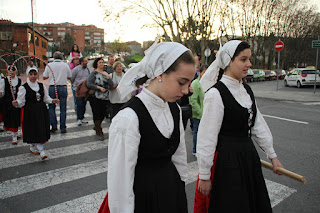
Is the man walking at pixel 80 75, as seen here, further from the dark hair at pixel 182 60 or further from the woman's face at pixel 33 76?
the dark hair at pixel 182 60

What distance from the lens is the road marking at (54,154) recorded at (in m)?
5.29

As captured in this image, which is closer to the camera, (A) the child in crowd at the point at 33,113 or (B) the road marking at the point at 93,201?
(B) the road marking at the point at 93,201

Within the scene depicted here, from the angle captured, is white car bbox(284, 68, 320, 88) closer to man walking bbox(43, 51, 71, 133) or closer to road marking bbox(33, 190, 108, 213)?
man walking bbox(43, 51, 71, 133)

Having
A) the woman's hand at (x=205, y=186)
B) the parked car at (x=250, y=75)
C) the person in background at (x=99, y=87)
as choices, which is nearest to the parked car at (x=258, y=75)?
the parked car at (x=250, y=75)

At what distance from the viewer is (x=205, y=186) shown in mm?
2307

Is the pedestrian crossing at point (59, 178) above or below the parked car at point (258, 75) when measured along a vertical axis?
below

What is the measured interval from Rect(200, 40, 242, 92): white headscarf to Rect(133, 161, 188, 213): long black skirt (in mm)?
1310

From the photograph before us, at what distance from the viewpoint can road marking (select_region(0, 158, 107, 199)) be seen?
4.09 m

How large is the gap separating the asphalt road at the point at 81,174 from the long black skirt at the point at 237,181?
4.52 ft

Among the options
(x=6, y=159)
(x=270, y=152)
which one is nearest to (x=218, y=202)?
(x=270, y=152)

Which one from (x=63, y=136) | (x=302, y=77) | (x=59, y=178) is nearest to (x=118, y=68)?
(x=63, y=136)

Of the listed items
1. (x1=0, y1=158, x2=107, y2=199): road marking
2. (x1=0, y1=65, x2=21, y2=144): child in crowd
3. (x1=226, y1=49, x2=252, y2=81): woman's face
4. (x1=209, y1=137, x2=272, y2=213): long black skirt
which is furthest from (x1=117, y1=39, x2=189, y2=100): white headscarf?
(x1=0, y1=65, x2=21, y2=144): child in crowd

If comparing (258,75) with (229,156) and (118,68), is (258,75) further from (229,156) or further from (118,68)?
(229,156)

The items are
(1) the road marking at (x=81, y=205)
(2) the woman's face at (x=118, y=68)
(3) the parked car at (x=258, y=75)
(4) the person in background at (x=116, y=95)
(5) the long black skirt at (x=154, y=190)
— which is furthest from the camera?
(3) the parked car at (x=258, y=75)
